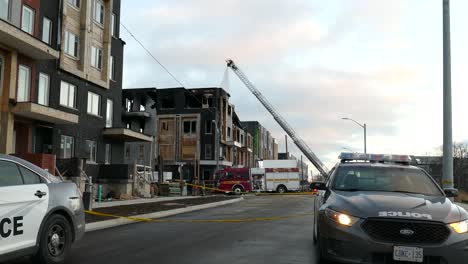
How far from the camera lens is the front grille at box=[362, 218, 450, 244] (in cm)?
620

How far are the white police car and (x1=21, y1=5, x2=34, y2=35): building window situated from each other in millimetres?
16923

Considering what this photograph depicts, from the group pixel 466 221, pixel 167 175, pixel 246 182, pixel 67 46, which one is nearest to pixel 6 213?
pixel 466 221

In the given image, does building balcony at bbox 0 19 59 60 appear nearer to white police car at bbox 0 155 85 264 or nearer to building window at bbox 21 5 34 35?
building window at bbox 21 5 34 35

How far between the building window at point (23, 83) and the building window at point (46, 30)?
259 cm

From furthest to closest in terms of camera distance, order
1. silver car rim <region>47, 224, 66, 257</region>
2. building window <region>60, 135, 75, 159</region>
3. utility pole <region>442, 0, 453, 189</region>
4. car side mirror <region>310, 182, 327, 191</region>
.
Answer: building window <region>60, 135, 75, 159</region>
utility pole <region>442, 0, 453, 189</region>
car side mirror <region>310, 182, 327, 191</region>
silver car rim <region>47, 224, 66, 257</region>

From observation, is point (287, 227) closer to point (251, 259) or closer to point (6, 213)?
point (251, 259)

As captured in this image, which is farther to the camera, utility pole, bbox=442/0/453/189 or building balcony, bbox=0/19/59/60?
building balcony, bbox=0/19/59/60

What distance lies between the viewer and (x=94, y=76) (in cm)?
2906

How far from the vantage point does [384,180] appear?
7.98m

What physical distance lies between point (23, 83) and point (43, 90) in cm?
188

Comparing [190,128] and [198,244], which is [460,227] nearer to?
[198,244]

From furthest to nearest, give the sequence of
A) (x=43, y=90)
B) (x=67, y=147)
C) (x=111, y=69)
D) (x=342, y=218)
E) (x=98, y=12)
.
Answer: (x=111, y=69) → (x=98, y=12) → (x=67, y=147) → (x=43, y=90) → (x=342, y=218)

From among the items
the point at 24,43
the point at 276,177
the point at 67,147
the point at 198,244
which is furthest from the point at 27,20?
the point at 276,177

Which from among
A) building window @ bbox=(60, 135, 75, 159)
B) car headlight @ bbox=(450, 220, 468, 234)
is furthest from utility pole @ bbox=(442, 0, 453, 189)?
building window @ bbox=(60, 135, 75, 159)
